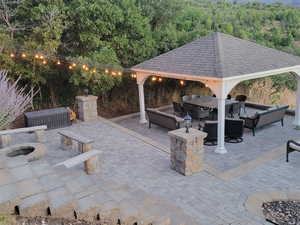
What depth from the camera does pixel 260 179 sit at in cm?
600

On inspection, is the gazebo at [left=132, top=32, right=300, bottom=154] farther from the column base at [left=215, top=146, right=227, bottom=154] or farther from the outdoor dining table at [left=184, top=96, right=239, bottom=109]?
the outdoor dining table at [left=184, top=96, right=239, bottom=109]

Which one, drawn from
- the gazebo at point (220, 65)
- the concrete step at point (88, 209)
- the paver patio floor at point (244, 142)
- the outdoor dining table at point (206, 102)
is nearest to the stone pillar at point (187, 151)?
the paver patio floor at point (244, 142)

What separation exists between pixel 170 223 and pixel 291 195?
2.69 metres

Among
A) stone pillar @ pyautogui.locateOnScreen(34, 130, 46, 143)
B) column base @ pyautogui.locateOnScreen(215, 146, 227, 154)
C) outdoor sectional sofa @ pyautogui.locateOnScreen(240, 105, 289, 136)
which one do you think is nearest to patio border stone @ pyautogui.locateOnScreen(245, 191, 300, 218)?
column base @ pyautogui.locateOnScreen(215, 146, 227, 154)

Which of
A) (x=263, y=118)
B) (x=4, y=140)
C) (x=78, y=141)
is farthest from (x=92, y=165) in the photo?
(x=263, y=118)

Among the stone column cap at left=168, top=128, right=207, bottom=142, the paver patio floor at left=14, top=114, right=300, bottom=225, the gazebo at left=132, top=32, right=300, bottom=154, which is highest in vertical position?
the gazebo at left=132, top=32, right=300, bottom=154

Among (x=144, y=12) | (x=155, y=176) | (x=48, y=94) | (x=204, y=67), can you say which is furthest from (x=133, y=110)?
(x=155, y=176)

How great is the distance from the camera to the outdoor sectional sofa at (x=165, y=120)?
28.6 feet

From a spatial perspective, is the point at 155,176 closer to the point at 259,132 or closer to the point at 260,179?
the point at 260,179

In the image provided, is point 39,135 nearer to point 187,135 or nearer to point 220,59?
point 187,135

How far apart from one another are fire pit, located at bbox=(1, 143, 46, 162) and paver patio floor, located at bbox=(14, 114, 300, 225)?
487 mm

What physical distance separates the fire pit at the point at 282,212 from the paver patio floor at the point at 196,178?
0.26m

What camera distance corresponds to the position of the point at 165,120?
361 inches

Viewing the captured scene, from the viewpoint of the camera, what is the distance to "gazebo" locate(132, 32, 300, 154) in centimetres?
743
